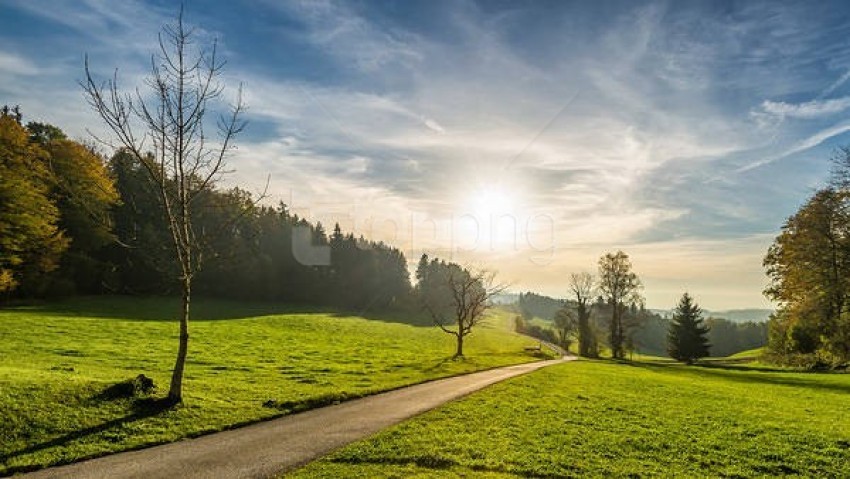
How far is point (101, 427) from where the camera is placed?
15.2 meters

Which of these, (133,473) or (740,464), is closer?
(133,473)

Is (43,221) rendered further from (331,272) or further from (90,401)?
(331,272)

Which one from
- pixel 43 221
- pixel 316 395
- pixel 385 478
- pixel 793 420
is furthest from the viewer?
pixel 43 221

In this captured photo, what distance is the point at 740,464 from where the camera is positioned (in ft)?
45.1

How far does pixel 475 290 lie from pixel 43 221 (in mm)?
55150

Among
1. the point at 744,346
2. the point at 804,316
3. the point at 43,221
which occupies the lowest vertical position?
the point at 744,346

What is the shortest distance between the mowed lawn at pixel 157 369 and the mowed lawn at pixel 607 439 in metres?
6.91

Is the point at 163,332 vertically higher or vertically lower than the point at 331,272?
lower

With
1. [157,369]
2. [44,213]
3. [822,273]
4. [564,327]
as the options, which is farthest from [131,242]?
[822,273]

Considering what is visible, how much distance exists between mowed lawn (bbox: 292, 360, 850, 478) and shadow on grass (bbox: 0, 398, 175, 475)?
797 cm

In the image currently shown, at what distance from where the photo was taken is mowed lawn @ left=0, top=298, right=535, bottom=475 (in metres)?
14.7

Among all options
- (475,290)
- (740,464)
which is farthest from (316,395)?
(475,290)

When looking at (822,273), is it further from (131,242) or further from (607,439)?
(131,242)

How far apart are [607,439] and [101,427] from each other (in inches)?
706
